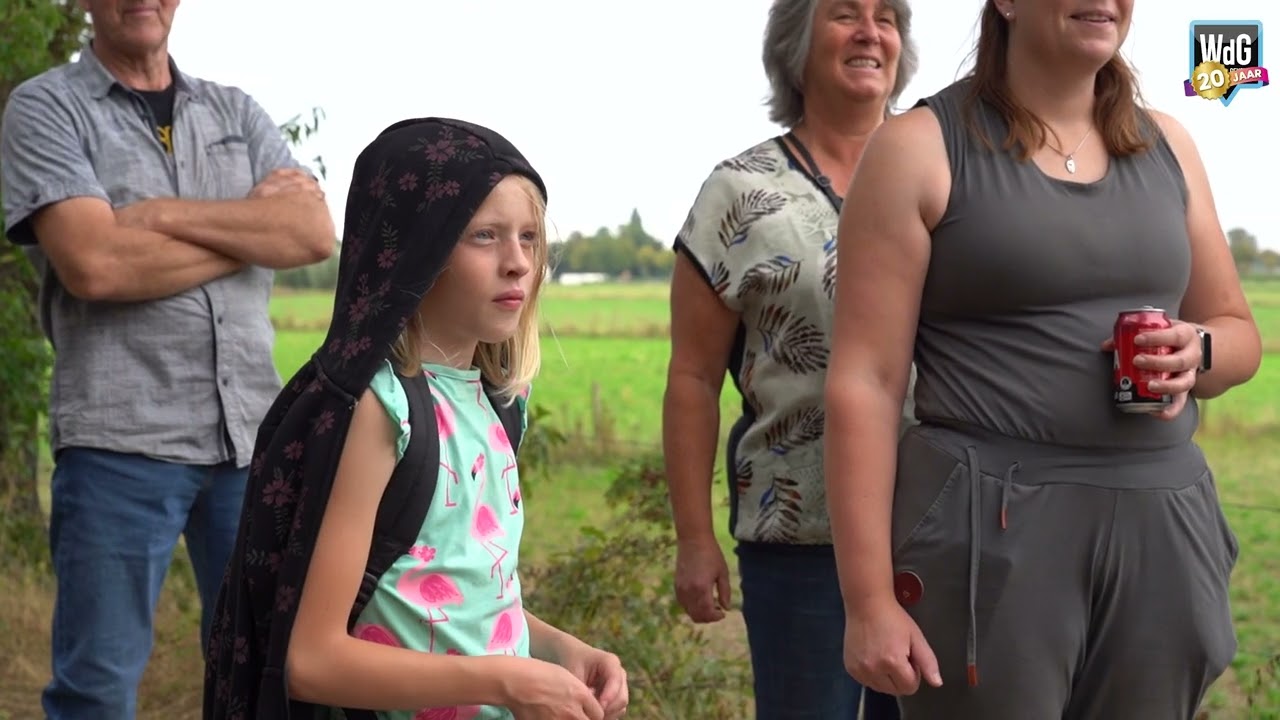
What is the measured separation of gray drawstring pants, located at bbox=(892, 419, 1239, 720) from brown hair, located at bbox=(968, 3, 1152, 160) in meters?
0.41

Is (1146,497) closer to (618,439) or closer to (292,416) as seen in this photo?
(292,416)

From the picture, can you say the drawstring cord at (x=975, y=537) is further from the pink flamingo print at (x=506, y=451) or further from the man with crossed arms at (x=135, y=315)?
the man with crossed arms at (x=135, y=315)

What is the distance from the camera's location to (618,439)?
8.39 m

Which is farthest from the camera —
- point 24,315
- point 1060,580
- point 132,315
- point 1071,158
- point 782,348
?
point 24,315

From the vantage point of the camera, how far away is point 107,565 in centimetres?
268

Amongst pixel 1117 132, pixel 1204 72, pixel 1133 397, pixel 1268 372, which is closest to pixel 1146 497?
pixel 1133 397

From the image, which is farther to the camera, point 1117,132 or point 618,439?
point 618,439

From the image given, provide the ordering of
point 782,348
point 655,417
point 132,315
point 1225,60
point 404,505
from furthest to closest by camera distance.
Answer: point 655,417 < point 1225,60 < point 132,315 < point 782,348 < point 404,505

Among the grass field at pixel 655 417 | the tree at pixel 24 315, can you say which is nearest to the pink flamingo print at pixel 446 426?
the grass field at pixel 655 417

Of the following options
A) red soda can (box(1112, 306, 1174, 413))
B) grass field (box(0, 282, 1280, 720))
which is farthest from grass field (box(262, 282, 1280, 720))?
Answer: red soda can (box(1112, 306, 1174, 413))

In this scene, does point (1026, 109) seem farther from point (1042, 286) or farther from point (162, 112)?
point (162, 112)

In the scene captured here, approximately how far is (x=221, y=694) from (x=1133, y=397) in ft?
3.78

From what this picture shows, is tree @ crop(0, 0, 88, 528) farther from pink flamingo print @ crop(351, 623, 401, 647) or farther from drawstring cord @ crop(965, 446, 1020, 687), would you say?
drawstring cord @ crop(965, 446, 1020, 687)

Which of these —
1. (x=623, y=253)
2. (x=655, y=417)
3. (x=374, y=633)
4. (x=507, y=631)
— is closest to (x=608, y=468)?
(x=623, y=253)
